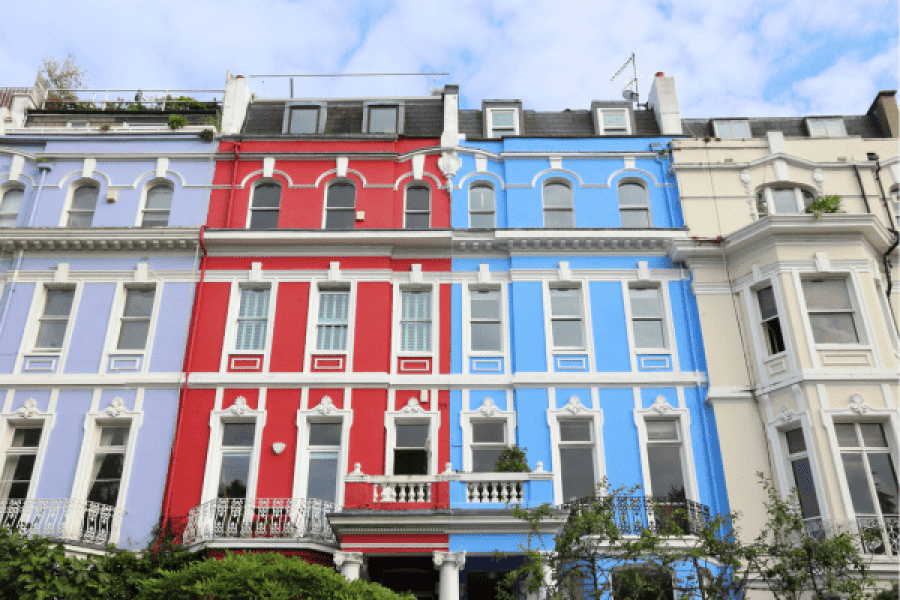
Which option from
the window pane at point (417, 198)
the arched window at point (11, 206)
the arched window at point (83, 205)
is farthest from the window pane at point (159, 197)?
the window pane at point (417, 198)

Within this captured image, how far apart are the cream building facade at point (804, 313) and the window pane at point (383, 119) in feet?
26.6

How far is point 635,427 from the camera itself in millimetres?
18312

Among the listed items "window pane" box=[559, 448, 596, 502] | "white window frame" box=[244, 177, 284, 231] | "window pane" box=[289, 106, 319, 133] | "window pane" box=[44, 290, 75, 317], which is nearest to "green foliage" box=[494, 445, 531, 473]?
"window pane" box=[559, 448, 596, 502]

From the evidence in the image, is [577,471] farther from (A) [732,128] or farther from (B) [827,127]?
(B) [827,127]

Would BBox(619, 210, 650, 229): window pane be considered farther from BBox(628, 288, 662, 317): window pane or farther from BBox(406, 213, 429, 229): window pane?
BBox(406, 213, 429, 229): window pane

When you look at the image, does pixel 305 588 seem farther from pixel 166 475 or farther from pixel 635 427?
pixel 635 427

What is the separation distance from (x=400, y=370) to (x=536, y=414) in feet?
11.2

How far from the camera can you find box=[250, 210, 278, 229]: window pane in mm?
21141

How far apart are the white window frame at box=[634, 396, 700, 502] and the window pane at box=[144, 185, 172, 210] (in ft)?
43.2

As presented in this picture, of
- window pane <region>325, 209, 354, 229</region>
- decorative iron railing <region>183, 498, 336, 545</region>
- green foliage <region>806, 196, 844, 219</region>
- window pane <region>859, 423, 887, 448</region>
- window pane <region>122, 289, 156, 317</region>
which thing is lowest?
decorative iron railing <region>183, 498, 336, 545</region>

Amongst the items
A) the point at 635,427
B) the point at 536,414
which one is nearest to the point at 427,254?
the point at 536,414

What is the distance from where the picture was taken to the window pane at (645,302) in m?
19.9

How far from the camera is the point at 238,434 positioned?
18578 millimetres

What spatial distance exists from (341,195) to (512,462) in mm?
8867
